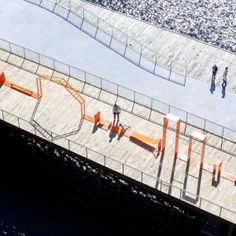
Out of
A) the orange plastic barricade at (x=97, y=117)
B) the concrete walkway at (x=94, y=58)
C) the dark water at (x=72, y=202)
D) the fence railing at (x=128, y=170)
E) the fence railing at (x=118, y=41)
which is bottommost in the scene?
the dark water at (x=72, y=202)

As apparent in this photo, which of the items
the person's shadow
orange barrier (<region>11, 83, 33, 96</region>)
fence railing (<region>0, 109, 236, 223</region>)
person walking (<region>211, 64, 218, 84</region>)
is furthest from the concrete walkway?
fence railing (<region>0, 109, 236, 223</region>)

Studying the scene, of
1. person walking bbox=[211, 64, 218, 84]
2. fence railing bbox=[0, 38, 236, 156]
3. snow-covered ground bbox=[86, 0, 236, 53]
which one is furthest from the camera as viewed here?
snow-covered ground bbox=[86, 0, 236, 53]

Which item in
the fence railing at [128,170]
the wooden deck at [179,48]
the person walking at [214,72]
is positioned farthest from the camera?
the wooden deck at [179,48]

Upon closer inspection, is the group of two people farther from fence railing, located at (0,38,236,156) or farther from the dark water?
the dark water

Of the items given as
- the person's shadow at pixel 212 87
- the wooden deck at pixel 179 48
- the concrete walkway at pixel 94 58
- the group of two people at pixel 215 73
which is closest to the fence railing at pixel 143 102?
the concrete walkway at pixel 94 58

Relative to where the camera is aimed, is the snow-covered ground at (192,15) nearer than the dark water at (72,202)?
No

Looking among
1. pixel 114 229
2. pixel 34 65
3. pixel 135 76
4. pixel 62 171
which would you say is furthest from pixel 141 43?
pixel 114 229

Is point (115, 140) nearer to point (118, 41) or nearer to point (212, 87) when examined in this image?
point (212, 87)

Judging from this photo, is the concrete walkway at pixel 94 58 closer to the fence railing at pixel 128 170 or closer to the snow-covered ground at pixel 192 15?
the fence railing at pixel 128 170
